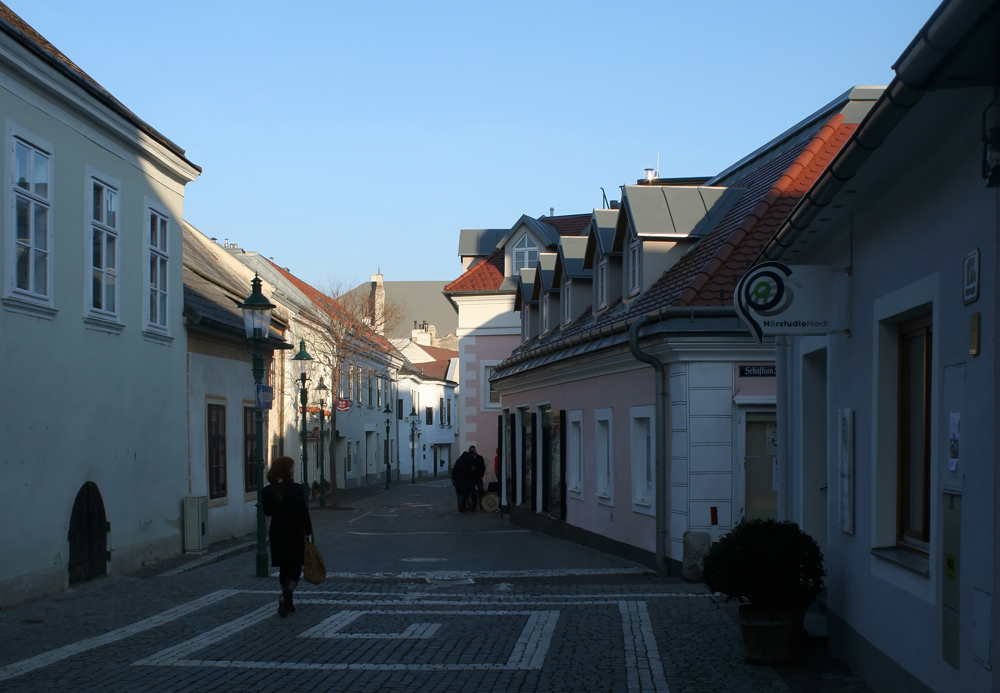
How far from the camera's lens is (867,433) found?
7.78 meters

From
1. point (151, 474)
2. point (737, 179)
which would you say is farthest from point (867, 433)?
point (737, 179)

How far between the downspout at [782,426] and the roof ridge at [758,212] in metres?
4.47

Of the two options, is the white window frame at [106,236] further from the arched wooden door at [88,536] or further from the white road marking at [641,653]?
the white road marking at [641,653]

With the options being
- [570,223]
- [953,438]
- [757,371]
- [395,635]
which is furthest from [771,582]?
[570,223]

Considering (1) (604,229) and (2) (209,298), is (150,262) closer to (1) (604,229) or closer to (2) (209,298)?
(2) (209,298)

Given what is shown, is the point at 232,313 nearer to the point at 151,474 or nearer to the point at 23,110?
the point at 151,474

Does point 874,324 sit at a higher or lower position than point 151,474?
higher

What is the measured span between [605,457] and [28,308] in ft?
33.4

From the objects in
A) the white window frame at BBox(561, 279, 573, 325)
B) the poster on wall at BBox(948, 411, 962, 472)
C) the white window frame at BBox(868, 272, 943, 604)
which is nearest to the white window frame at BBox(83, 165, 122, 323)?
the white window frame at BBox(868, 272, 943, 604)

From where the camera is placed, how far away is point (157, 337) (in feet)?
54.4

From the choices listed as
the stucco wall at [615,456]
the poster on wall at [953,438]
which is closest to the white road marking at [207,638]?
the poster on wall at [953,438]

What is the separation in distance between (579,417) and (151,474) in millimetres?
7953

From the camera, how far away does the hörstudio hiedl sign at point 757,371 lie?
1485cm

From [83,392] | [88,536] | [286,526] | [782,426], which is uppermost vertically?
[83,392]
